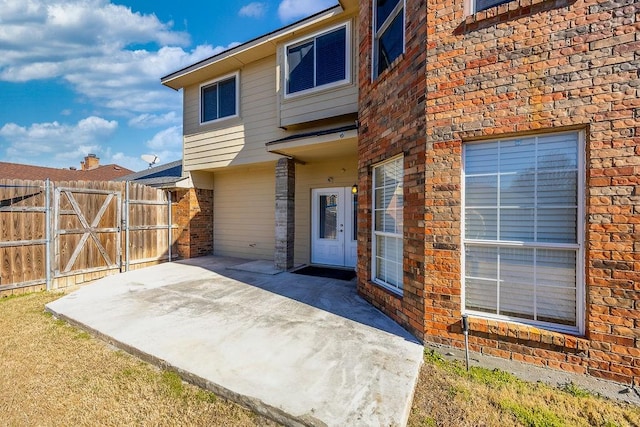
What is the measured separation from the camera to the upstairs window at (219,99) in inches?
330

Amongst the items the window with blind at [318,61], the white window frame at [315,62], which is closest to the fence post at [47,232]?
the white window frame at [315,62]

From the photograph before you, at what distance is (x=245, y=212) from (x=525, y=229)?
7.96 metres

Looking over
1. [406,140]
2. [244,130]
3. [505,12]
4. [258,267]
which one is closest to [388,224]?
[406,140]

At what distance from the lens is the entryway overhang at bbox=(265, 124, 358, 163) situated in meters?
5.66

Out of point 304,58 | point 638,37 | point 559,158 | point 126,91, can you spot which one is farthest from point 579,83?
point 126,91

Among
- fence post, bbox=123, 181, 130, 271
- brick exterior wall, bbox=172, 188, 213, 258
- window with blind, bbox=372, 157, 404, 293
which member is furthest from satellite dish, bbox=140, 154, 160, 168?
window with blind, bbox=372, 157, 404, 293

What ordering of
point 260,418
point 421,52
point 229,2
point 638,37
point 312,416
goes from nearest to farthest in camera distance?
point 312,416
point 260,418
point 638,37
point 421,52
point 229,2

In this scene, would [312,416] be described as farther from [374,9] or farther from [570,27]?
[374,9]

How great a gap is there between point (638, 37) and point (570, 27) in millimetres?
549

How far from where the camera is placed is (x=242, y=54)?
7594 mm

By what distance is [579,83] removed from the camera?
2.62 metres

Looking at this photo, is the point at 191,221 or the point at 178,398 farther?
the point at 191,221

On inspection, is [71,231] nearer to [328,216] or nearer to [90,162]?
[328,216]

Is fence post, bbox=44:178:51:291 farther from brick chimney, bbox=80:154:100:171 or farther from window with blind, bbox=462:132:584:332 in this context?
brick chimney, bbox=80:154:100:171
